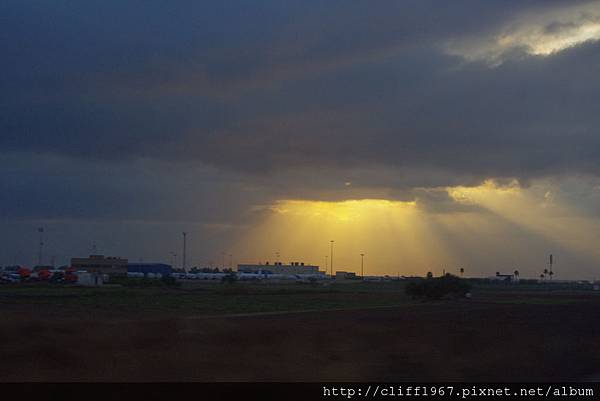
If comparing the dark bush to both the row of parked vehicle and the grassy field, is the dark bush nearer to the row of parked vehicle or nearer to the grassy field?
the grassy field

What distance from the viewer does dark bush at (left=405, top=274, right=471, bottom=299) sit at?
302 ft

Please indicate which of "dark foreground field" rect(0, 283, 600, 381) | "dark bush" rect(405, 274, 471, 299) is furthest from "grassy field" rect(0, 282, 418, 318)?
"dark foreground field" rect(0, 283, 600, 381)

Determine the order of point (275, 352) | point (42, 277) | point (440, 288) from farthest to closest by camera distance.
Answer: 1. point (42, 277)
2. point (440, 288)
3. point (275, 352)

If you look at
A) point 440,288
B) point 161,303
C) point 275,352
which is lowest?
point 161,303

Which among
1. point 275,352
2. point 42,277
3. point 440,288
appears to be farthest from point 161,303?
point 42,277

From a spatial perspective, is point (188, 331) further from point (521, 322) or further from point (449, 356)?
point (521, 322)

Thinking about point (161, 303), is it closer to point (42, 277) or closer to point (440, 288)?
point (440, 288)

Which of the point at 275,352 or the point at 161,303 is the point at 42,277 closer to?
the point at 161,303

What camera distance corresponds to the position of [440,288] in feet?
303

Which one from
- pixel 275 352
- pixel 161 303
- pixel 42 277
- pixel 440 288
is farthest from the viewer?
pixel 42 277

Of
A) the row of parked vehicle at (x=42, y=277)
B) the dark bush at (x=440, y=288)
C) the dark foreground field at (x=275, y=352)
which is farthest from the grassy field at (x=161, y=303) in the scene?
the row of parked vehicle at (x=42, y=277)

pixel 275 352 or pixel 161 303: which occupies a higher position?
pixel 275 352

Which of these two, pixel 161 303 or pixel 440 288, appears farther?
pixel 440 288

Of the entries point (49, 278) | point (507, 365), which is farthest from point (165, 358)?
point (49, 278)
